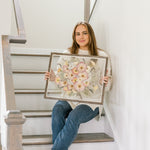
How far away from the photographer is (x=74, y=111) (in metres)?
1.71

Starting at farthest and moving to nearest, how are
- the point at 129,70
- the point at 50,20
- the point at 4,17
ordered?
the point at 50,20 → the point at 4,17 → the point at 129,70

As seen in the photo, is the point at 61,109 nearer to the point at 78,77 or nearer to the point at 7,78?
the point at 78,77

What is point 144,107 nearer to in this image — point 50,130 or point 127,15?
point 127,15

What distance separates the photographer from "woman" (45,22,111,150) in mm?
1595

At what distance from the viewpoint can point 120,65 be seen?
69.4 inches

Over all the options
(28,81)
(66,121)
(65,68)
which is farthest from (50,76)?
(28,81)

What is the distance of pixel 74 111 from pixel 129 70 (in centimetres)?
49

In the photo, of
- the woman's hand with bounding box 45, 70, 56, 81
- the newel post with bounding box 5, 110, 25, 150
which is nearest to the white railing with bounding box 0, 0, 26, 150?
the newel post with bounding box 5, 110, 25, 150

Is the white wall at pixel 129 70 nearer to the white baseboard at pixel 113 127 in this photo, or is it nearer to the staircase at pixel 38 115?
the white baseboard at pixel 113 127

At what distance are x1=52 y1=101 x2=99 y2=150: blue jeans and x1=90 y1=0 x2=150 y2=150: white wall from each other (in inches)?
9.9

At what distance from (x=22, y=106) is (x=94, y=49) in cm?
80

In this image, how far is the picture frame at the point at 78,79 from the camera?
1.72 meters

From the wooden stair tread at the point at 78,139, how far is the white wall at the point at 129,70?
0.11 metres

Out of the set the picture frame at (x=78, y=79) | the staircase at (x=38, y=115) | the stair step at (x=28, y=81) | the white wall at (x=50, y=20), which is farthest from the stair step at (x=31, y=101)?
the white wall at (x=50, y=20)
